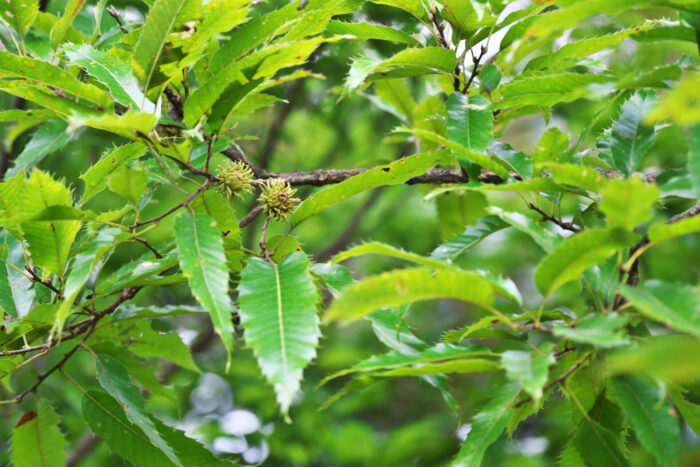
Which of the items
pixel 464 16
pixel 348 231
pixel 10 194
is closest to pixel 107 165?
pixel 10 194

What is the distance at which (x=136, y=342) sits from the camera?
135 cm

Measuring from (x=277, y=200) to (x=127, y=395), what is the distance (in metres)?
0.52

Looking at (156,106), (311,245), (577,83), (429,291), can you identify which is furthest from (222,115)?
(311,245)

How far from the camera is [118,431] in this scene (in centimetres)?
124

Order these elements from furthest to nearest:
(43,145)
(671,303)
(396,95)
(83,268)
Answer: (396,95) → (43,145) → (83,268) → (671,303)

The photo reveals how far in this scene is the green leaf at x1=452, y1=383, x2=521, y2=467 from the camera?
2.83 feet

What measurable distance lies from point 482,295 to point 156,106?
661 millimetres

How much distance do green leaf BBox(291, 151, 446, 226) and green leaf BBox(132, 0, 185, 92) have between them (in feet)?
1.16

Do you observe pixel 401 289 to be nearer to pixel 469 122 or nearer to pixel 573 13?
pixel 573 13

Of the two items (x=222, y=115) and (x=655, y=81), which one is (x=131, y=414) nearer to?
(x=222, y=115)

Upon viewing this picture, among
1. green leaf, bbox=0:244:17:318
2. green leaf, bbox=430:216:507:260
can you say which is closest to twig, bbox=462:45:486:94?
green leaf, bbox=430:216:507:260

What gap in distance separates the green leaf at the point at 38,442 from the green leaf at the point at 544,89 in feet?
3.66

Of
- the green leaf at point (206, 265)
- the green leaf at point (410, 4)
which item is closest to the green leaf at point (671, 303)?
the green leaf at point (206, 265)

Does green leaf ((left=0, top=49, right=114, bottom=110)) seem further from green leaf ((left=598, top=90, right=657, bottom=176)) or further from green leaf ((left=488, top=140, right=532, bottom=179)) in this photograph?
green leaf ((left=598, top=90, right=657, bottom=176))
